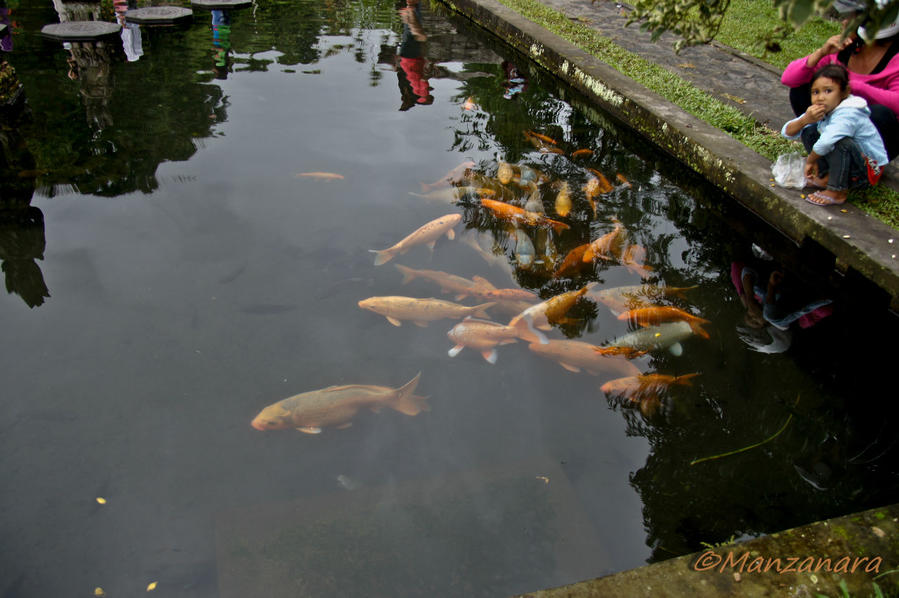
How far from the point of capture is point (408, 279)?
15.4 feet

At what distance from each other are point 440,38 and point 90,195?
7861 mm

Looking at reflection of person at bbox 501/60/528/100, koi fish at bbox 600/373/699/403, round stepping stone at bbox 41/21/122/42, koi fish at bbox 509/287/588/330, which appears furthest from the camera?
round stepping stone at bbox 41/21/122/42

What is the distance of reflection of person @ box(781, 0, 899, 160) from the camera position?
4.93 meters

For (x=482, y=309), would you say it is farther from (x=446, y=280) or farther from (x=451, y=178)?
(x=451, y=178)

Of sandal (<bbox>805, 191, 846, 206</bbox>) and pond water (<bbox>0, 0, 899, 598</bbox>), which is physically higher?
sandal (<bbox>805, 191, 846, 206</bbox>)

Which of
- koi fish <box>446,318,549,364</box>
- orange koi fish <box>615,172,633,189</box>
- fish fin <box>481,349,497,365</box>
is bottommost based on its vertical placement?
fish fin <box>481,349,497,365</box>

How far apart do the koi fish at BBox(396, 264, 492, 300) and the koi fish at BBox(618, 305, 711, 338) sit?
1.16 meters

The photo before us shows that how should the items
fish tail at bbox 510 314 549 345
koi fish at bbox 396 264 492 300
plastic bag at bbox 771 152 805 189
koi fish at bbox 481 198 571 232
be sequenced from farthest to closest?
koi fish at bbox 481 198 571 232
plastic bag at bbox 771 152 805 189
koi fish at bbox 396 264 492 300
fish tail at bbox 510 314 549 345

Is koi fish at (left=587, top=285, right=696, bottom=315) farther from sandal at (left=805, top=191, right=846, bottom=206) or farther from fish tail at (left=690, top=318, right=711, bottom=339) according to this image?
sandal at (left=805, top=191, right=846, bottom=206)

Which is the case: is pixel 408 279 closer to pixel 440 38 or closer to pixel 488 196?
pixel 488 196

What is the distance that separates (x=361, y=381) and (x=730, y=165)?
4167 millimetres

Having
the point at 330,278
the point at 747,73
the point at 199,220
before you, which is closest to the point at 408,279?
the point at 330,278

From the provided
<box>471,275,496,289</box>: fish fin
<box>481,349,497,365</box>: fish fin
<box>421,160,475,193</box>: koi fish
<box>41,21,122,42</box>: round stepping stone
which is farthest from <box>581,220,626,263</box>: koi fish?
<box>41,21,122,42</box>: round stepping stone

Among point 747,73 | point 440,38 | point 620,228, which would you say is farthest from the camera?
point 440,38
